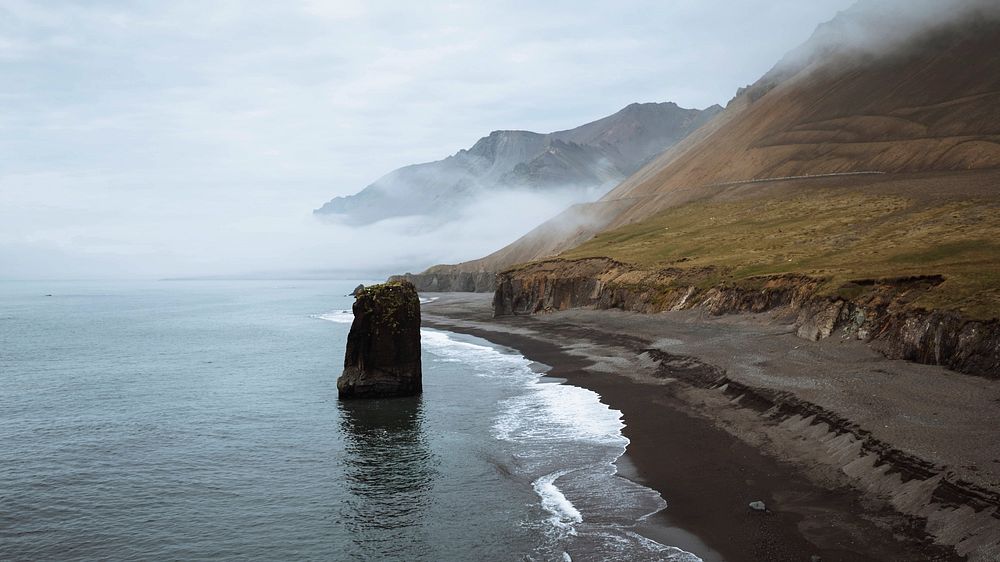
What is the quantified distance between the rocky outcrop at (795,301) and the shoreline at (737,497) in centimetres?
1318

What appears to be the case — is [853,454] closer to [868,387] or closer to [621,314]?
[868,387]

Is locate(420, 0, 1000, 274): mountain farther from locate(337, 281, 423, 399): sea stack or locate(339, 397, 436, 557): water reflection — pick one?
locate(339, 397, 436, 557): water reflection

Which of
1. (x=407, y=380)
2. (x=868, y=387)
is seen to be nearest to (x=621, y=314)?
(x=407, y=380)

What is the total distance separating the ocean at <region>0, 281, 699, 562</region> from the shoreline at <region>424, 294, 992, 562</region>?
1135mm

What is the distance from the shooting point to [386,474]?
32.8 metres

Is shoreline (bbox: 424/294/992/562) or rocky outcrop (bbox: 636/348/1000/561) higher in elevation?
rocky outcrop (bbox: 636/348/1000/561)

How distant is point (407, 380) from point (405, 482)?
2060 centimetres

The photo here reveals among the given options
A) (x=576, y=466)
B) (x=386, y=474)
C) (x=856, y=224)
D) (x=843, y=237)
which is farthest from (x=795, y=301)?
(x=386, y=474)

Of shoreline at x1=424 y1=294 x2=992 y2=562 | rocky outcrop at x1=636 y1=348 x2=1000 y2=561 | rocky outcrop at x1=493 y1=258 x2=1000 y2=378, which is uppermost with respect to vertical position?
rocky outcrop at x1=493 y1=258 x2=1000 y2=378

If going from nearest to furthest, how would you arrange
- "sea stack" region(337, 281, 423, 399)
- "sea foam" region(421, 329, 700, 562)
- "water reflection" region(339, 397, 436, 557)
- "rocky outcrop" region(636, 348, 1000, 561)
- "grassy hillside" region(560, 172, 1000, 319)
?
1. "rocky outcrop" region(636, 348, 1000, 561)
2. "sea foam" region(421, 329, 700, 562)
3. "water reflection" region(339, 397, 436, 557)
4. "sea stack" region(337, 281, 423, 399)
5. "grassy hillside" region(560, 172, 1000, 319)

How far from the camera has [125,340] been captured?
99688mm

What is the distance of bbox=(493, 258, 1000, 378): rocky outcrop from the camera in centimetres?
3844

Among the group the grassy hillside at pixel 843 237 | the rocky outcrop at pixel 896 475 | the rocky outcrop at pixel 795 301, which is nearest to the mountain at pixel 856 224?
the rocky outcrop at pixel 795 301

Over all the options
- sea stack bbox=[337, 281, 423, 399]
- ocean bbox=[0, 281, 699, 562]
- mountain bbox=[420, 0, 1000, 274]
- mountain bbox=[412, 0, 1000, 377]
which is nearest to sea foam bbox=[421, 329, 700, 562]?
ocean bbox=[0, 281, 699, 562]
